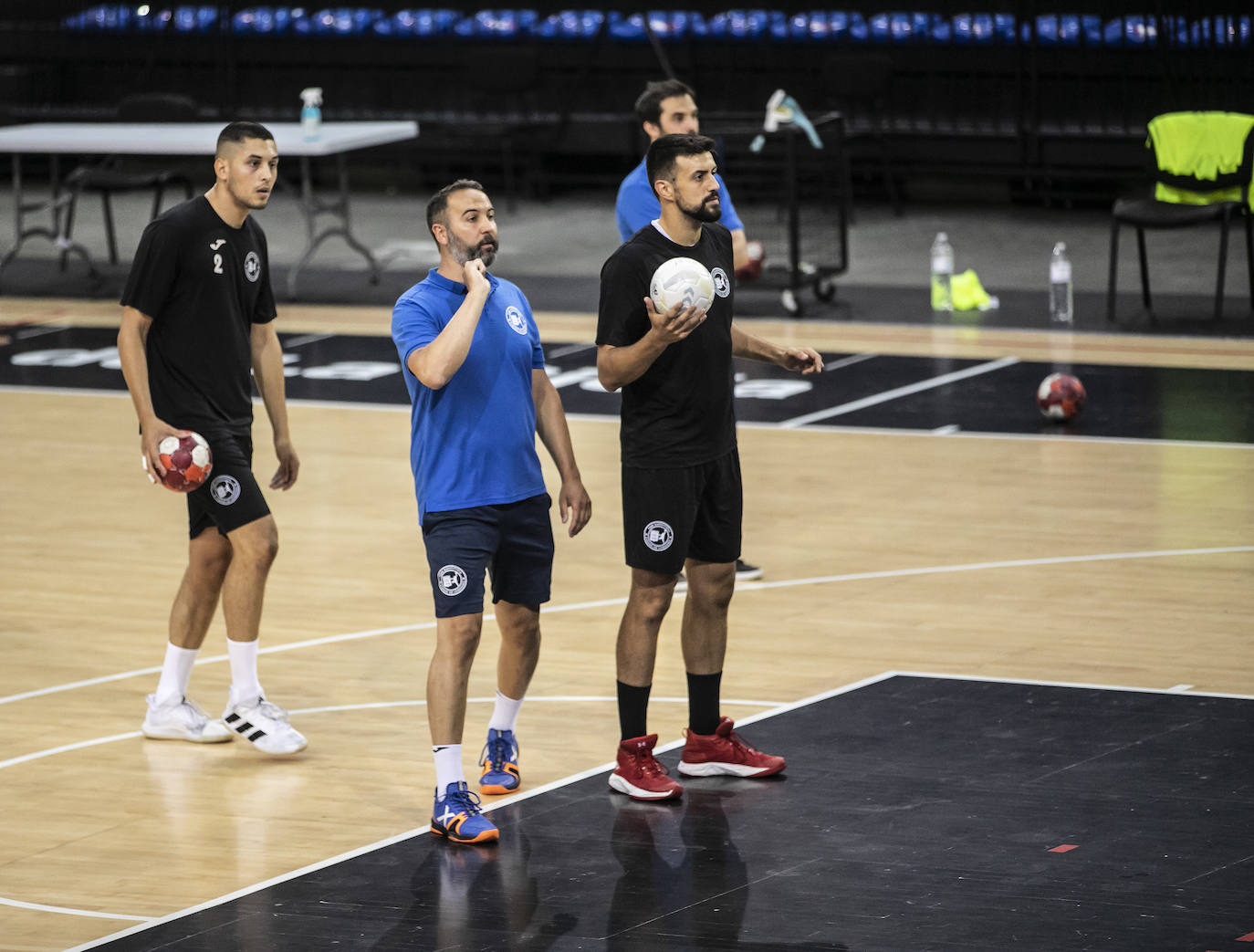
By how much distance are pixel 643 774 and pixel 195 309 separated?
2.26 meters

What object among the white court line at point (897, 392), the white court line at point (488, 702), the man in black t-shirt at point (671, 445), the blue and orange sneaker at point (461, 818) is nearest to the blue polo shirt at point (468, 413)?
the man in black t-shirt at point (671, 445)

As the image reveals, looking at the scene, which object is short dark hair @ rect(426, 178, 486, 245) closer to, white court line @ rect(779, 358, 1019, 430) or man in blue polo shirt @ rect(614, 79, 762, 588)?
man in blue polo shirt @ rect(614, 79, 762, 588)

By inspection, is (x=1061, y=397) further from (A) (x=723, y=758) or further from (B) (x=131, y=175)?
(B) (x=131, y=175)

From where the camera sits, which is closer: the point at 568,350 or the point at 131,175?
the point at 568,350

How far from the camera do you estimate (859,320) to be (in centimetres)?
1579

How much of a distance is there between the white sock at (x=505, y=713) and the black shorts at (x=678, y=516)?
0.61 meters

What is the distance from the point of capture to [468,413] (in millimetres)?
6383

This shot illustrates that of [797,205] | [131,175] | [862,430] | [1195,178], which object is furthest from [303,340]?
[1195,178]

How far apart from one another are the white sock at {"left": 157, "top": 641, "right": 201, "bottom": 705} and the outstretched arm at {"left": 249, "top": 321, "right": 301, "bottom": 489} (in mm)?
672

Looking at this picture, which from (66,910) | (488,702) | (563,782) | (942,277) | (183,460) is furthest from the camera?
(942,277)

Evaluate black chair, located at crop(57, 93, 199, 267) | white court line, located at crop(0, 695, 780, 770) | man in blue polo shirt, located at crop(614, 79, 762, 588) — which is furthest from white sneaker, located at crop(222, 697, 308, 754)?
black chair, located at crop(57, 93, 199, 267)

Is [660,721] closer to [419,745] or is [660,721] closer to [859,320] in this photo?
[419,745]

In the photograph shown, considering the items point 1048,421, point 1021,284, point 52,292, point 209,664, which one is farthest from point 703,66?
point 209,664

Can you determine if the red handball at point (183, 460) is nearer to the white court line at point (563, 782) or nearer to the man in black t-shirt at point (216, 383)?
the man in black t-shirt at point (216, 383)
